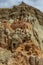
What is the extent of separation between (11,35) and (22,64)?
9343mm

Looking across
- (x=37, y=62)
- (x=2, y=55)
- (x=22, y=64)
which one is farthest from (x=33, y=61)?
(x=2, y=55)

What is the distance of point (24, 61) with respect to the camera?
46.0 ft

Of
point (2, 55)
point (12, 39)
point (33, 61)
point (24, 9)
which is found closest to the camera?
point (2, 55)

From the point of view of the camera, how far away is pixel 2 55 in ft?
43.7

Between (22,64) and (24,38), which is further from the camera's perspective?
(24,38)

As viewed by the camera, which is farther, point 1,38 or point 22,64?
point 1,38

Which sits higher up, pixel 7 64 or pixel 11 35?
pixel 7 64

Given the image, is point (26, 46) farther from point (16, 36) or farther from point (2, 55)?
point (2, 55)

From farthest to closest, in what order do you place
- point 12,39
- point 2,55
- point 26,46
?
point 12,39, point 26,46, point 2,55

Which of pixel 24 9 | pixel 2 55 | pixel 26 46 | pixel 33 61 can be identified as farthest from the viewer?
pixel 24 9

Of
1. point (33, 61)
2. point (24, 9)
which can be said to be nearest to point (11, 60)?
point (33, 61)

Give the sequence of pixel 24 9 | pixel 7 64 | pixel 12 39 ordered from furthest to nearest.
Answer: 1. pixel 24 9
2. pixel 12 39
3. pixel 7 64

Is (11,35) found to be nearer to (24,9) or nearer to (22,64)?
(22,64)

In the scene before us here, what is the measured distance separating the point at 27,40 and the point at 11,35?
1.42 metres
